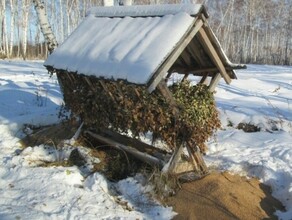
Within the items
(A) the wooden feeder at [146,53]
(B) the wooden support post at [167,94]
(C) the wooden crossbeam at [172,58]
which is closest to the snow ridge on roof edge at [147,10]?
(A) the wooden feeder at [146,53]

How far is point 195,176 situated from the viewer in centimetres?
523

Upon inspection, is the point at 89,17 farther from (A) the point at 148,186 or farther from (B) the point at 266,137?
(B) the point at 266,137

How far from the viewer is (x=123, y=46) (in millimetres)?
5199

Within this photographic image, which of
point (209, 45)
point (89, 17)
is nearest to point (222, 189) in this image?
point (209, 45)

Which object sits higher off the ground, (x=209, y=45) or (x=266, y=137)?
(x=209, y=45)

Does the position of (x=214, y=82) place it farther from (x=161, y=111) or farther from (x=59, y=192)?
(x=59, y=192)

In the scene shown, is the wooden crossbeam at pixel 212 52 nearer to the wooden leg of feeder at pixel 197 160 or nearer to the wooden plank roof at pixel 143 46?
the wooden plank roof at pixel 143 46

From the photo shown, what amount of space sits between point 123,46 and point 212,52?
3.83ft

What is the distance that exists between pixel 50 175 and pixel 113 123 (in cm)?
115

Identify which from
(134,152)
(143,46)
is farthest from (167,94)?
(134,152)

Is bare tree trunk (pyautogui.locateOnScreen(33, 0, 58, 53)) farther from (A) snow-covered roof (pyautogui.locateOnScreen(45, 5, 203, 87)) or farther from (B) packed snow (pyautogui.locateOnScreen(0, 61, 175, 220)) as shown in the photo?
(B) packed snow (pyautogui.locateOnScreen(0, 61, 175, 220))

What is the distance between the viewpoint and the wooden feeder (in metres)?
4.70

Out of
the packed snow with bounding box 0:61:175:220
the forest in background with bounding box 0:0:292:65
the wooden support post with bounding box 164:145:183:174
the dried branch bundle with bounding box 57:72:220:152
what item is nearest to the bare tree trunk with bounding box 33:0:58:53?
the packed snow with bounding box 0:61:175:220

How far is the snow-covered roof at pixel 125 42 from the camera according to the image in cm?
469
